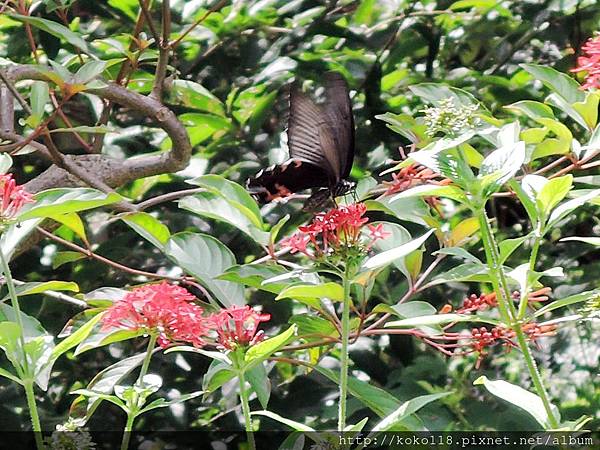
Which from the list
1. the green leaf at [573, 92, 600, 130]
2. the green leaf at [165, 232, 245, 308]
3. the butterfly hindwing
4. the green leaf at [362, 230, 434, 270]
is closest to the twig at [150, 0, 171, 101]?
the butterfly hindwing

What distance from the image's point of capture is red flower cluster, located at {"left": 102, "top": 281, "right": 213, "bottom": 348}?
836mm

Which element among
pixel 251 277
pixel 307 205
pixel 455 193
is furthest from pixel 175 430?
pixel 455 193

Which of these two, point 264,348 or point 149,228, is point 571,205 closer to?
point 264,348

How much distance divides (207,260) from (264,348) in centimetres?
30

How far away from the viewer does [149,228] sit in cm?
113

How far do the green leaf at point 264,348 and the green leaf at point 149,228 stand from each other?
0.35 meters

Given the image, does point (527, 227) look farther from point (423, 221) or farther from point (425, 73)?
point (423, 221)

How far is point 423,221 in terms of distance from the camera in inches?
42.2

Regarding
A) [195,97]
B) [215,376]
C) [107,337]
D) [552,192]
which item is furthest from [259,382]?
[195,97]

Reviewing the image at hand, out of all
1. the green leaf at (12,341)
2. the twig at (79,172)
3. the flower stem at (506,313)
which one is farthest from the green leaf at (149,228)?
the flower stem at (506,313)

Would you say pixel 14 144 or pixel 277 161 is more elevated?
pixel 14 144

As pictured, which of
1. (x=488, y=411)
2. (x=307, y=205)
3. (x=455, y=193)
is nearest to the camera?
(x=455, y=193)

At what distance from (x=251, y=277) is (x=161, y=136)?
3.47ft

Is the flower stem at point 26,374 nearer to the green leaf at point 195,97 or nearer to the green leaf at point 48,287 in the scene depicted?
the green leaf at point 48,287
